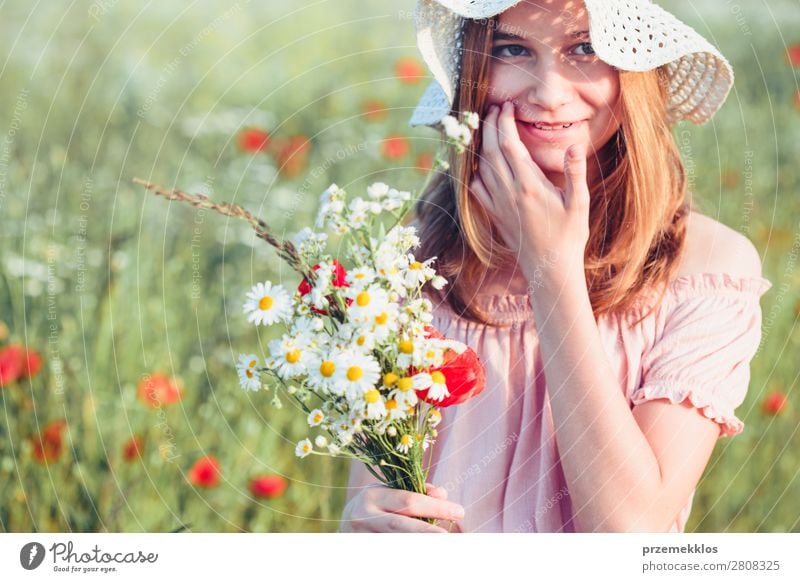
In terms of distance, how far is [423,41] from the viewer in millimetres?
832

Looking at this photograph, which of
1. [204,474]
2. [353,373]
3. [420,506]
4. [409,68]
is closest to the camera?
[353,373]

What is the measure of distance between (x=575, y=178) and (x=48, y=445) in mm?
608

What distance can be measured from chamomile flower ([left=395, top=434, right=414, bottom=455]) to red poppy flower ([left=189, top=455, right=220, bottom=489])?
372mm

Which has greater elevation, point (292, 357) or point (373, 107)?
point (373, 107)

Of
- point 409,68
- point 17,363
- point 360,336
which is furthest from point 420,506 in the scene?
point 409,68

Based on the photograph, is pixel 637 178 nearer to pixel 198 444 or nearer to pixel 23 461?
pixel 198 444

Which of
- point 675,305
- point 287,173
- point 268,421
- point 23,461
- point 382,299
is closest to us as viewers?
point 382,299

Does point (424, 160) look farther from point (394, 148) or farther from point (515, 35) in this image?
point (515, 35)

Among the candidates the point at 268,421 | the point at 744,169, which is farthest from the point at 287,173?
the point at 744,169

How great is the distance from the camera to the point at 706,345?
82cm

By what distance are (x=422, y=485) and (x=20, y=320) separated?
586 mm

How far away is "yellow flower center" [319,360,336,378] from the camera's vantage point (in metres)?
0.62

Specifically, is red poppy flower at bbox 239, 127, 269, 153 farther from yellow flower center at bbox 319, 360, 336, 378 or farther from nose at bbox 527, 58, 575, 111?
yellow flower center at bbox 319, 360, 336, 378

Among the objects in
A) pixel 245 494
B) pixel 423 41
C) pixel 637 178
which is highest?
pixel 423 41
